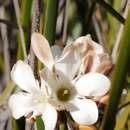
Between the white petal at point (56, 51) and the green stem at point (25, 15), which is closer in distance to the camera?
the white petal at point (56, 51)

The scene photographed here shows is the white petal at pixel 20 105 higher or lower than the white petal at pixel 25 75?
lower

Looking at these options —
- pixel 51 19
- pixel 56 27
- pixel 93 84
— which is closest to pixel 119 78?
pixel 93 84

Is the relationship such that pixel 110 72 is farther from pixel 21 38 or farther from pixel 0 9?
pixel 0 9

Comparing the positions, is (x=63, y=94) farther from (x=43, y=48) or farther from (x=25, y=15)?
(x=25, y=15)

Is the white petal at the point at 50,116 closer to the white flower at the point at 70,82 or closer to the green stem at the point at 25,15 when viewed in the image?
the white flower at the point at 70,82

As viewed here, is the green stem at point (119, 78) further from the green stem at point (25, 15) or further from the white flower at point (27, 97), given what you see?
the green stem at point (25, 15)

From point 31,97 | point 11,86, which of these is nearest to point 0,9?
point 11,86

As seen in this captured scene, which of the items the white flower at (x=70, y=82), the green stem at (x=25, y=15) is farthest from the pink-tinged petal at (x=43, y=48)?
the green stem at (x=25, y=15)
